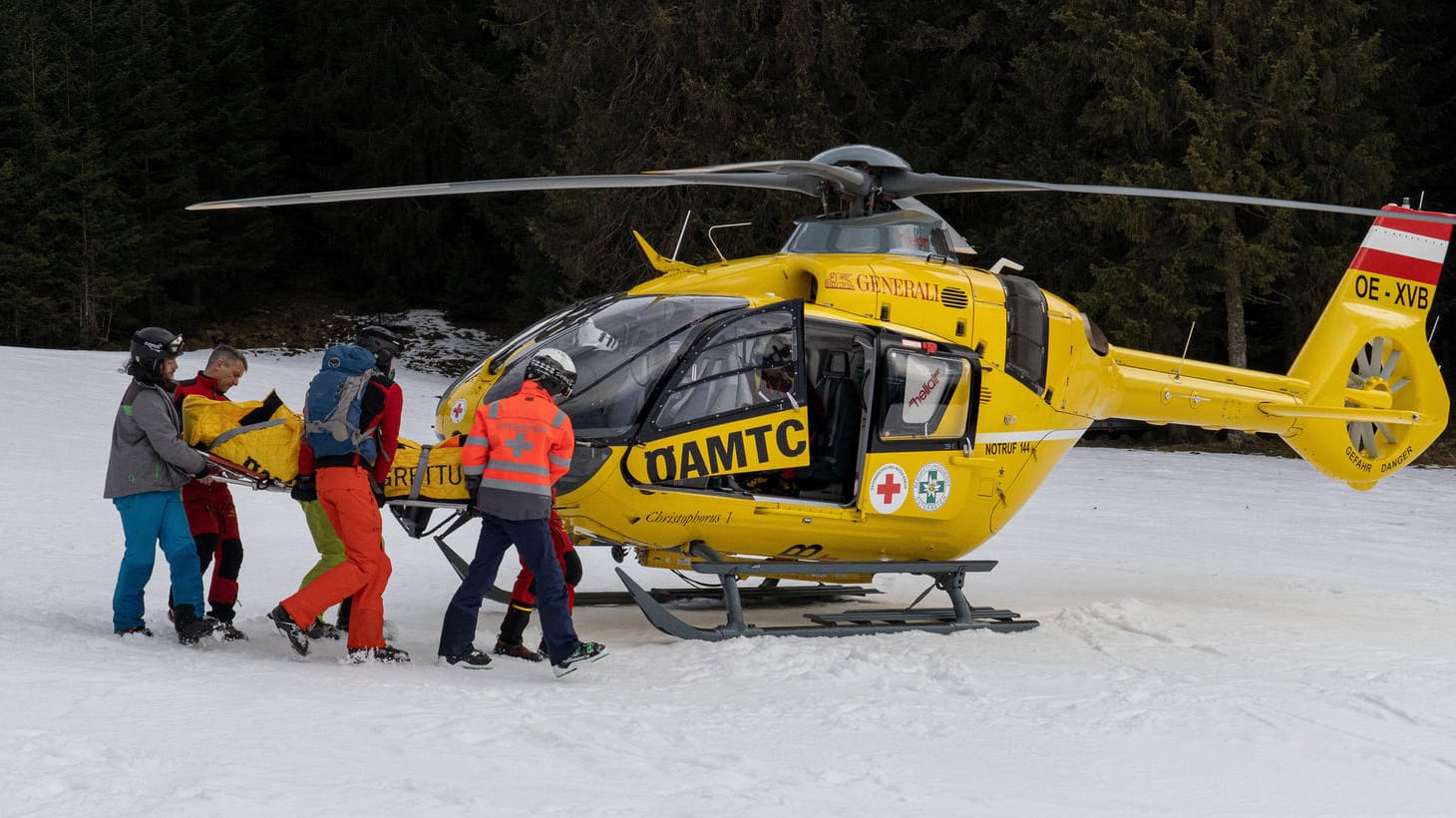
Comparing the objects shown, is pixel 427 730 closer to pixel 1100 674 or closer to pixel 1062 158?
pixel 1100 674

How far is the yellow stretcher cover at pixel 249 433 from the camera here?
691cm

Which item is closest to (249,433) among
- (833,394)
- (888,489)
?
(833,394)

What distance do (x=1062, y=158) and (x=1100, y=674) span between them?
18035 millimetres

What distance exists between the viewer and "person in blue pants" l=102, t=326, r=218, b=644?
269 inches

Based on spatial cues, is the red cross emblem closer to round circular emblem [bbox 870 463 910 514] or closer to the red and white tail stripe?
round circular emblem [bbox 870 463 910 514]

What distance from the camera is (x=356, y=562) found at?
22.0 feet

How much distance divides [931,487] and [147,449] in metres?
4.66

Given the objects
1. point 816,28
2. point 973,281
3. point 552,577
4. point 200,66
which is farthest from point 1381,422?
point 200,66

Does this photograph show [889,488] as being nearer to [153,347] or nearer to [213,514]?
[213,514]

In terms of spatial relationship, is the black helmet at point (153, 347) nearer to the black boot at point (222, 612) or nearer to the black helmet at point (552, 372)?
the black boot at point (222, 612)

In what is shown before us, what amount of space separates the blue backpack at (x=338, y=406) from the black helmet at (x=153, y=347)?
874 mm

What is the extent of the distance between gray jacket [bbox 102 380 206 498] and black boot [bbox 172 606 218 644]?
2.11 ft

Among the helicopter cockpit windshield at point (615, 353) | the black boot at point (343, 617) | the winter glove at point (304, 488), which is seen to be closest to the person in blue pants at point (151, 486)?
the winter glove at point (304, 488)

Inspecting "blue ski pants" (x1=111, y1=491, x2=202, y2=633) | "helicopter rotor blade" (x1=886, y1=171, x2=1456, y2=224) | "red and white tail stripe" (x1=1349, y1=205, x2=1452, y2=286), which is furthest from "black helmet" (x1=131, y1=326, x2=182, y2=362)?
"red and white tail stripe" (x1=1349, y1=205, x2=1452, y2=286)
